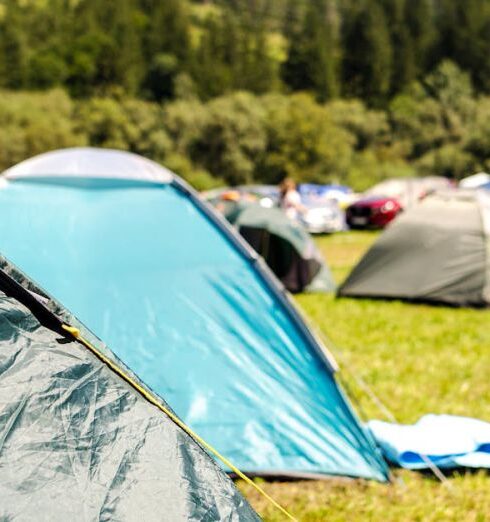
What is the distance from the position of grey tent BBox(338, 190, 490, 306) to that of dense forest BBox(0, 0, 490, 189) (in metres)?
28.9

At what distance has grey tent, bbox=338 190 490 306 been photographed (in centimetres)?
771

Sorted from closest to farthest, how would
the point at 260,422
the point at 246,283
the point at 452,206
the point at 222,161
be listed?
the point at 260,422, the point at 246,283, the point at 452,206, the point at 222,161

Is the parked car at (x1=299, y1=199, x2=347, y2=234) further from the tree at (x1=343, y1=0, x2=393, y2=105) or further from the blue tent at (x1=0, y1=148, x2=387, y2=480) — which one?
the tree at (x1=343, y1=0, x2=393, y2=105)

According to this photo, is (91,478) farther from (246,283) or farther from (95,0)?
(95,0)

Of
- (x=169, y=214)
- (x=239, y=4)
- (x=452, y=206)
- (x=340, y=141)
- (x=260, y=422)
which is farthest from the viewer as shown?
(x=239, y=4)

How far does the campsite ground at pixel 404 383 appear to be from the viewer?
3.47 m

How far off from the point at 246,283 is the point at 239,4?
113m

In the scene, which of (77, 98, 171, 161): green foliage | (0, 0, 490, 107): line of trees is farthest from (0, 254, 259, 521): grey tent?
(0, 0, 490, 107): line of trees

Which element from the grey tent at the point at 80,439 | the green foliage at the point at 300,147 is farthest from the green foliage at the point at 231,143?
the grey tent at the point at 80,439

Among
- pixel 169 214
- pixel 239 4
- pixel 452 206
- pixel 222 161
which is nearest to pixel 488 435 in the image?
pixel 169 214

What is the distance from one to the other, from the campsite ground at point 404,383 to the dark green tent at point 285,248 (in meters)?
0.36

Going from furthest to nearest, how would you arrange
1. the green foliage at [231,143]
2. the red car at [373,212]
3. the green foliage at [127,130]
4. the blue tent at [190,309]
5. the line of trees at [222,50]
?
the line of trees at [222,50] < the green foliage at [127,130] < the green foliage at [231,143] < the red car at [373,212] < the blue tent at [190,309]

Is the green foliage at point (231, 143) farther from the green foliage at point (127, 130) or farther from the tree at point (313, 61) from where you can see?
the tree at point (313, 61)

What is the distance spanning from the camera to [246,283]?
14.2ft
